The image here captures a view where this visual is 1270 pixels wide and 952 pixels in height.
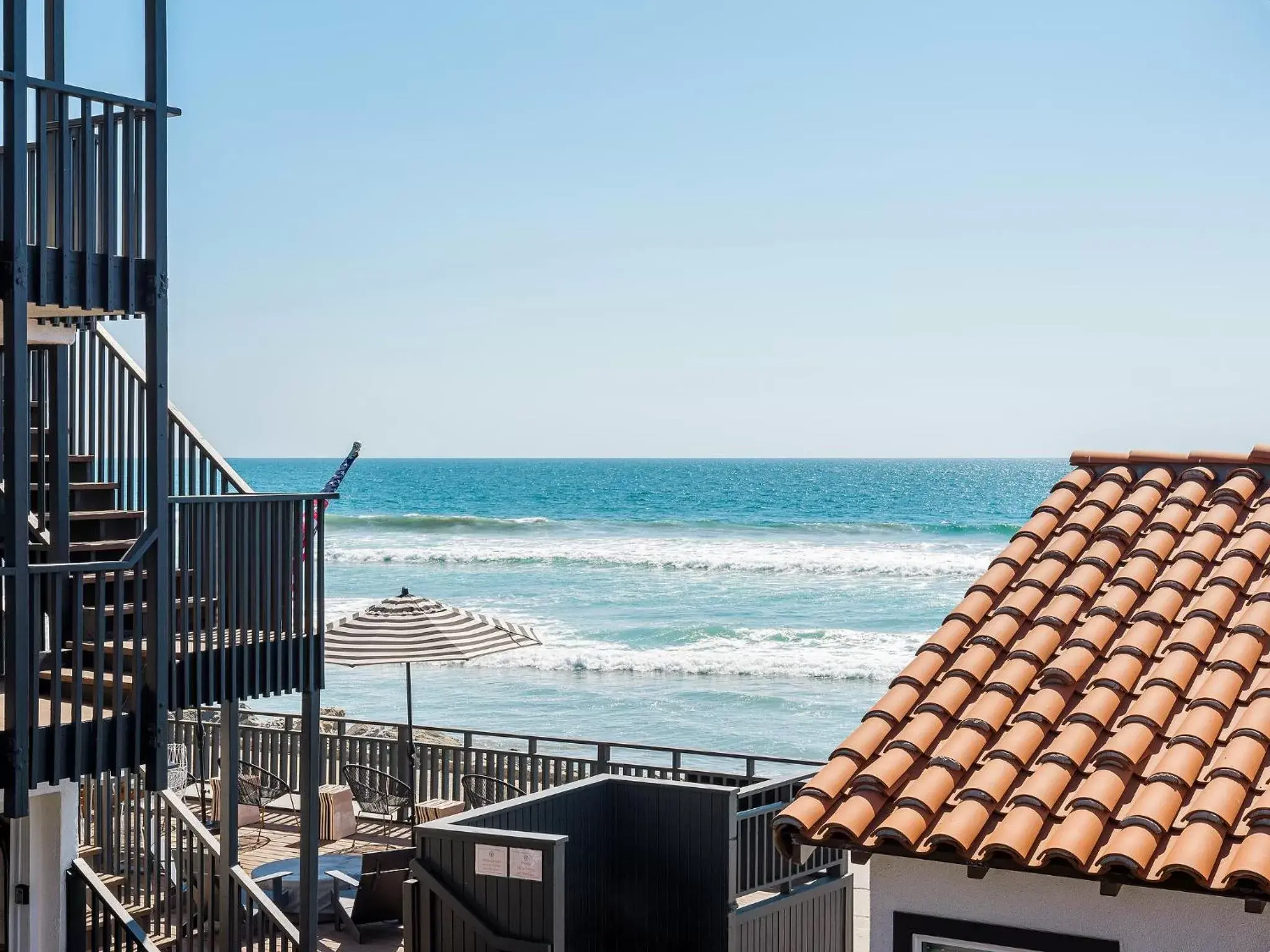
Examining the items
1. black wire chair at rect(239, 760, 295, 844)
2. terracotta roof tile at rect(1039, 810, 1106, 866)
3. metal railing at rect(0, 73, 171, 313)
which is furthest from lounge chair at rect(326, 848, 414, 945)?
terracotta roof tile at rect(1039, 810, 1106, 866)

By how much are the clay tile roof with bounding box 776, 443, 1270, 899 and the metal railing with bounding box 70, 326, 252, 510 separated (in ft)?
16.7

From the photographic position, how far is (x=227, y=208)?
67.4 metres

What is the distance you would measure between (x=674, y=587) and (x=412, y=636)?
37.9 metres

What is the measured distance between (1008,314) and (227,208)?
49686 millimetres

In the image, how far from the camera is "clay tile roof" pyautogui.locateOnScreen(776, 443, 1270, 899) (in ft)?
15.3

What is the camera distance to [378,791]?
45.6 feet

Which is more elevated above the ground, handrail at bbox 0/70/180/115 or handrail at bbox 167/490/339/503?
handrail at bbox 0/70/180/115

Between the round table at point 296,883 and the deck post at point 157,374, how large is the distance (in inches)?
120

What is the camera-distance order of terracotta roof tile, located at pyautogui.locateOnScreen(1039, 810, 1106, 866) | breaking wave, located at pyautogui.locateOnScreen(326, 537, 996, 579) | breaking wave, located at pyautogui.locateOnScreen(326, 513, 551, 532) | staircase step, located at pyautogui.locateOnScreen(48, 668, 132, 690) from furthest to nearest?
breaking wave, located at pyautogui.locateOnScreen(326, 513, 551, 532), breaking wave, located at pyautogui.locateOnScreen(326, 537, 996, 579), staircase step, located at pyautogui.locateOnScreen(48, 668, 132, 690), terracotta roof tile, located at pyautogui.locateOnScreen(1039, 810, 1106, 866)

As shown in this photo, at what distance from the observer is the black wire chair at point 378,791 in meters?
13.8

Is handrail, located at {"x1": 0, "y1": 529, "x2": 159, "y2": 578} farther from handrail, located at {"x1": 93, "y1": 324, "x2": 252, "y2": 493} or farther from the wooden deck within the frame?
the wooden deck

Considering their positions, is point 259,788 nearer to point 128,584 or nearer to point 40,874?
point 40,874

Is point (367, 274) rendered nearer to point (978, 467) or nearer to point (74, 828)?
point (978, 467)

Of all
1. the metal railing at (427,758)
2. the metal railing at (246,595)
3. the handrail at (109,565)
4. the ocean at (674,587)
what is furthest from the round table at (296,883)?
the ocean at (674,587)
